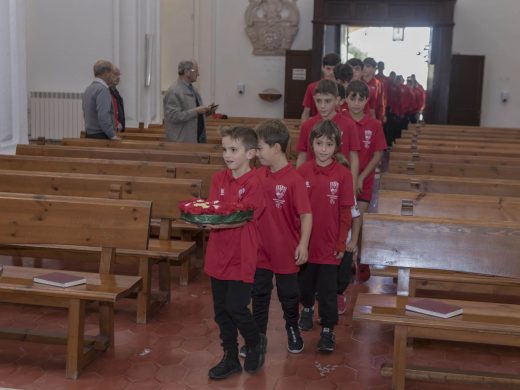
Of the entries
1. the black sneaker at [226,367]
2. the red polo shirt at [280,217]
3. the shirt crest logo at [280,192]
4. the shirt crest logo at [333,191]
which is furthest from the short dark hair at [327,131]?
the black sneaker at [226,367]

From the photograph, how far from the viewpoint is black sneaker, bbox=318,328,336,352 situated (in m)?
4.52

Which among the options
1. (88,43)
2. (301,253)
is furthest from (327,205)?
(88,43)

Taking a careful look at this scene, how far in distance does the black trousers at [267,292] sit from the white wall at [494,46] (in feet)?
52.0

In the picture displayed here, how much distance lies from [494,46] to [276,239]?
1623 centimetres

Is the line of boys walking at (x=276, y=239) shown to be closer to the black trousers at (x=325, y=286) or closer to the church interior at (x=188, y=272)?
the black trousers at (x=325, y=286)

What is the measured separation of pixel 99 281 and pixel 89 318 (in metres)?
0.99

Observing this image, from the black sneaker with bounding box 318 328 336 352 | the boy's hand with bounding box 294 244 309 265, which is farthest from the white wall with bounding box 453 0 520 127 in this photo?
the boy's hand with bounding box 294 244 309 265

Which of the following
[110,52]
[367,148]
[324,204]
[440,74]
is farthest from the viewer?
[440,74]

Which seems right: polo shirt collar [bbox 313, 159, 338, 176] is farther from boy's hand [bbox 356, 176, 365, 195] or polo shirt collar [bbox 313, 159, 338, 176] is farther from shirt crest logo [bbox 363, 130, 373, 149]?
shirt crest logo [bbox 363, 130, 373, 149]

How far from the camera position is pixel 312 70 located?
18.1 m

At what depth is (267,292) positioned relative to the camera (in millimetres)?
4316

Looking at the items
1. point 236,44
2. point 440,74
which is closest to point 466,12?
point 440,74

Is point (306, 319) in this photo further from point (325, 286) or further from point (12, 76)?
point (12, 76)

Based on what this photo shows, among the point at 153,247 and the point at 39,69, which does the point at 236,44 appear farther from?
the point at 153,247
